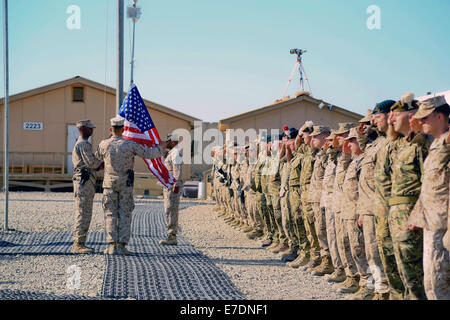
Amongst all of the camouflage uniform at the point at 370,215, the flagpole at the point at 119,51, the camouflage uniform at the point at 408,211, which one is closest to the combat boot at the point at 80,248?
the flagpole at the point at 119,51

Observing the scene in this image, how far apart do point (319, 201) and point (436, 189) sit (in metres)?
3.39

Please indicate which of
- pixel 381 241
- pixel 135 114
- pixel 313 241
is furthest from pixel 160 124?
pixel 381 241

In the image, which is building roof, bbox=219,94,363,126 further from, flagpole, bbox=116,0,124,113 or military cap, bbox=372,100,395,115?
military cap, bbox=372,100,395,115

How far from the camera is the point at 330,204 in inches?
283

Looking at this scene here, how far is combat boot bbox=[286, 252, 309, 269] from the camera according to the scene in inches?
330

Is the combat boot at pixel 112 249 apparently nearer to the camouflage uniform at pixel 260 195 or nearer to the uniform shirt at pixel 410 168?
the camouflage uniform at pixel 260 195

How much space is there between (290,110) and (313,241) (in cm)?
1744

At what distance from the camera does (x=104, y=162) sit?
9.34 metres

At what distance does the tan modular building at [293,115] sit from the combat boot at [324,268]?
56.1 feet

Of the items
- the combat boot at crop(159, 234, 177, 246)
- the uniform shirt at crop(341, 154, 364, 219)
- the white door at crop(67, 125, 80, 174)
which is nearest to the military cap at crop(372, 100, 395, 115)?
the uniform shirt at crop(341, 154, 364, 219)

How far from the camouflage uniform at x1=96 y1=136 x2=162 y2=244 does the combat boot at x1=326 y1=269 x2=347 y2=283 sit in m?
3.42

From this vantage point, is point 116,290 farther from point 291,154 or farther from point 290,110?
point 290,110

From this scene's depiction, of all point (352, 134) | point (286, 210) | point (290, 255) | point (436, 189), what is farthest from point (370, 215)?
point (290, 255)
